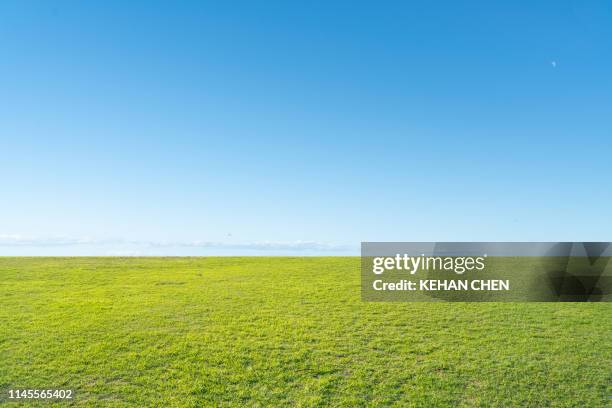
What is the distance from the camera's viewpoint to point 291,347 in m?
8.86

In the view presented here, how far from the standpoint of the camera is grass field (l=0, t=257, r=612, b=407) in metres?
7.07

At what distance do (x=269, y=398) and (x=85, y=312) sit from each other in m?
7.38

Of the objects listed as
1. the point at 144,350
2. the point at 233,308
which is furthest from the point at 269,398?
the point at 233,308

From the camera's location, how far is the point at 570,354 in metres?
8.73

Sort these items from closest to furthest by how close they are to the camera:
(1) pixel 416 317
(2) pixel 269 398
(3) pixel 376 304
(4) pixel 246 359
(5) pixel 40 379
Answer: (2) pixel 269 398 < (5) pixel 40 379 < (4) pixel 246 359 < (1) pixel 416 317 < (3) pixel 376 304

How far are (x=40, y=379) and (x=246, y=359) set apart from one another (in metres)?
3.86

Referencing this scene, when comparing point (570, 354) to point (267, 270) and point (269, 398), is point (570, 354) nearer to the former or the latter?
point (269, 398)

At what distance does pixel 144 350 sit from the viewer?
879cm

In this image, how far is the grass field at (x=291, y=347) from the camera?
7066 mm

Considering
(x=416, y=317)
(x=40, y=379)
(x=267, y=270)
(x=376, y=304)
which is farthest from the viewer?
(x=267, y=270)

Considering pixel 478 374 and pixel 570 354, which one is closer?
pixel 478 374
